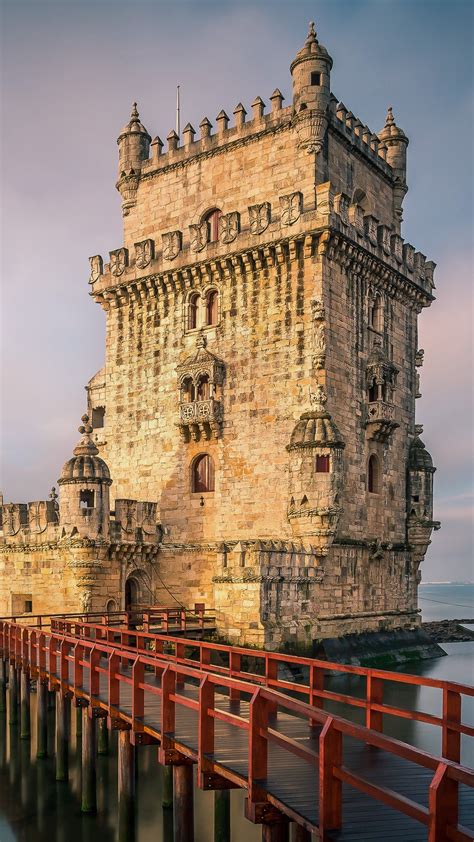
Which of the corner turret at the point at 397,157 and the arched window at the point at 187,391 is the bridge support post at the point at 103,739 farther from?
the corner turret at the point at 397,157

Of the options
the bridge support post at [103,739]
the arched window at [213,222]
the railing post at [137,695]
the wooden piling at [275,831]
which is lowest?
the bridge support post at [103,739]

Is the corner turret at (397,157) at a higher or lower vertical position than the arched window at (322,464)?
higher

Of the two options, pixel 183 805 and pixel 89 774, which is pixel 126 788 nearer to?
pixel 89 774

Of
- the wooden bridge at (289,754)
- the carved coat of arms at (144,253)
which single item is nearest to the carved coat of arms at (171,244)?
the carved coat of arms at (144,253)

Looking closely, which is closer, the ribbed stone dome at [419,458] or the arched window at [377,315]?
the arched window at [377,315]

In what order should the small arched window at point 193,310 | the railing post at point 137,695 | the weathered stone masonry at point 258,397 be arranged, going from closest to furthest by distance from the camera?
the railing post at point 137,695
the weathered stone masonry at point 258,397
the small arched window at point 193,310

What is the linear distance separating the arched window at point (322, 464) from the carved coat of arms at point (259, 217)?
7.90 metres

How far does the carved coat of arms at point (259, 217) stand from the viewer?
27.4 meters

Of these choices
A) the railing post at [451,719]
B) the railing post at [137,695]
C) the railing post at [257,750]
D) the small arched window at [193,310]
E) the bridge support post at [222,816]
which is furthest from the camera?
the small arched window at [193,310]

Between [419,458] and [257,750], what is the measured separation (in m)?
23.6

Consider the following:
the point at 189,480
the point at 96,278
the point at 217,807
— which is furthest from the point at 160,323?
the point at 217,807

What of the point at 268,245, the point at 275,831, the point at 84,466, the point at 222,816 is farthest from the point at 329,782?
the point at 268,245

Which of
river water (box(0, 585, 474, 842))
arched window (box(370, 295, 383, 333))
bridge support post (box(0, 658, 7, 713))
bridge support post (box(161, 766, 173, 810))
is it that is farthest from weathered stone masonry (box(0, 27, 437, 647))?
bridge support post (box(161, 766, 173, 810))

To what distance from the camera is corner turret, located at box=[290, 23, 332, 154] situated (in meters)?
27.2
